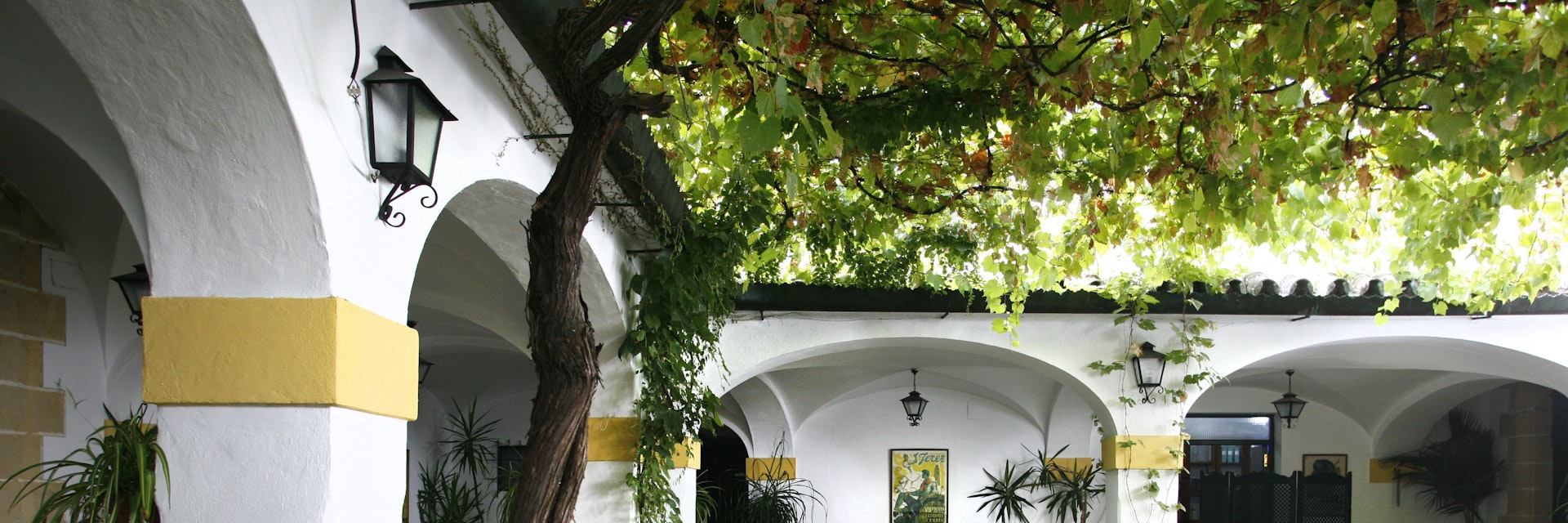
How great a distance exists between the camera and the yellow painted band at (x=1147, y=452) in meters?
7.32

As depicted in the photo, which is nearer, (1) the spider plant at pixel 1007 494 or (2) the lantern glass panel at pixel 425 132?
(2) the lantern glass panel at pixel 425 132

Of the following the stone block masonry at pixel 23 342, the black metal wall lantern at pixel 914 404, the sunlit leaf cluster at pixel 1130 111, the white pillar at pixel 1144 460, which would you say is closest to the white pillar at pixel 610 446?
the sunlit leaf cluster at pixel 1130 111

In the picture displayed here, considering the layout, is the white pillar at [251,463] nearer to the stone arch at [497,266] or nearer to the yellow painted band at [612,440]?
the stone arch at [497,266]

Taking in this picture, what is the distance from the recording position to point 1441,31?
12.1 feet

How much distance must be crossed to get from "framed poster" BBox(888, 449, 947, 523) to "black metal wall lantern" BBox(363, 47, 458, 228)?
9.48m

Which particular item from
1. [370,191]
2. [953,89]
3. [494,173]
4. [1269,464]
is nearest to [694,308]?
[953,89]

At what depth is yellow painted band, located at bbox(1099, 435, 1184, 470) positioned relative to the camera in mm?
7320

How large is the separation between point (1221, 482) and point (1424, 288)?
3.33m

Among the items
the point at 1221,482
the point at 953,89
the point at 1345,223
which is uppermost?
the point at 953,89

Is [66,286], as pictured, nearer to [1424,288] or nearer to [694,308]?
[694,308]

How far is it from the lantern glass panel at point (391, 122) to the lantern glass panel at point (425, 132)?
2 centimetres

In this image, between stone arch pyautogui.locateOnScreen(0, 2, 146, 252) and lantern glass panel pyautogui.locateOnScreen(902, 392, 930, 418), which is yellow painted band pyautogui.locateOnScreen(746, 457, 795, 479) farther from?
stone arch pyautogui.locateOnScreen(0, 2, 146, 252)

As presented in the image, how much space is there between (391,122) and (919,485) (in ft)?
31.7

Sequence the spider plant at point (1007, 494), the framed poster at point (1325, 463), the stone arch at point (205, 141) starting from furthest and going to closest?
the framed poster at point (1325, 463) → the spider plant at point (1007, 494) → the stone arch at point (205, 141)
